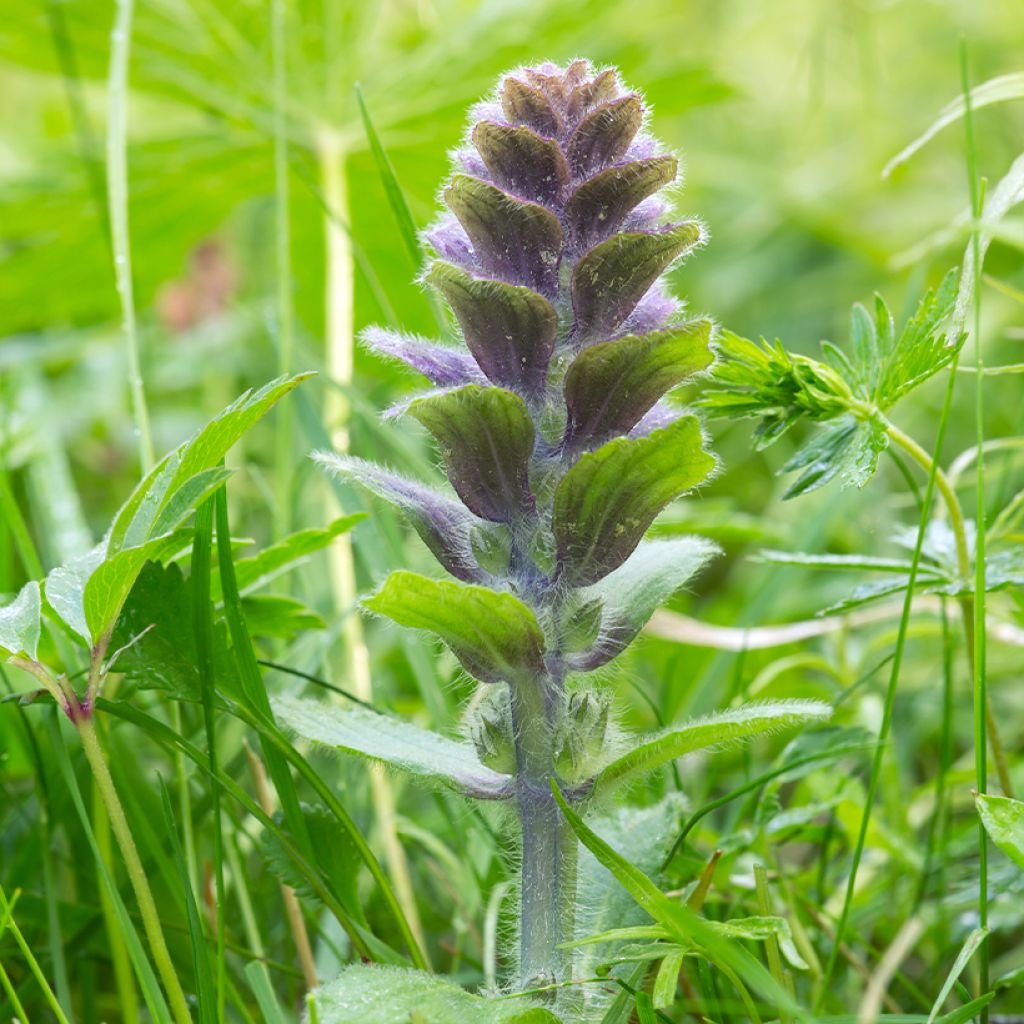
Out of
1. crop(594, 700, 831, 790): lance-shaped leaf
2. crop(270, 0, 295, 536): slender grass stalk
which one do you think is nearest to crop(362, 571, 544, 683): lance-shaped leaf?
crop(594, 700, 831, 790): lance-shaped leaf

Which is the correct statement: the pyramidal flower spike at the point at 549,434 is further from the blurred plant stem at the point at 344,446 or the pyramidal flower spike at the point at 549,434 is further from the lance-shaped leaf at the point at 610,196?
the blurred plant stem at the point at 344,446

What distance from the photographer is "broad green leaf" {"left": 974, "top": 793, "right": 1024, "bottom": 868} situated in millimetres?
999

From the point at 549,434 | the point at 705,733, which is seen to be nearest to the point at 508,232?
the point at 549,434

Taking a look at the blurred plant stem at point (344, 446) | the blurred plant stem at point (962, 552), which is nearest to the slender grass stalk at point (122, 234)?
the blurred plant stem at point (344, 446)

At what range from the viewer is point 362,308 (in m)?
3.61

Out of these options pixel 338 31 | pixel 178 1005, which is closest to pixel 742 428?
pixel 338 31

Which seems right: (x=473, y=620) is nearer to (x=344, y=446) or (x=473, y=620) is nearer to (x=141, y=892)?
(x=141, y=892)

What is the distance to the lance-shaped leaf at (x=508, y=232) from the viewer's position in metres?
1.00

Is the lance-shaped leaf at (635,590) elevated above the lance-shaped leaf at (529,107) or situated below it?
below

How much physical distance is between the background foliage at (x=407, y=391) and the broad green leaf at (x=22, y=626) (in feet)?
0.54

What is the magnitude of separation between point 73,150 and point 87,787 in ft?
6.84

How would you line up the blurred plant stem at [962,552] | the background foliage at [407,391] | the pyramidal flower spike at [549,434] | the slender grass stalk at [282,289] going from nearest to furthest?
the pyramidal flower spike at [549,434] < the blurred plant stem at [962,552] < the background foliage at [407,391] < the slender grass stalk at [282,289]

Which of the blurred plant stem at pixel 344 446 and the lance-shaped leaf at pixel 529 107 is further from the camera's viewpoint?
the blurred plant stem at pixel 344 446

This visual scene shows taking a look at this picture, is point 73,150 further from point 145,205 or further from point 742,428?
point 742,428
